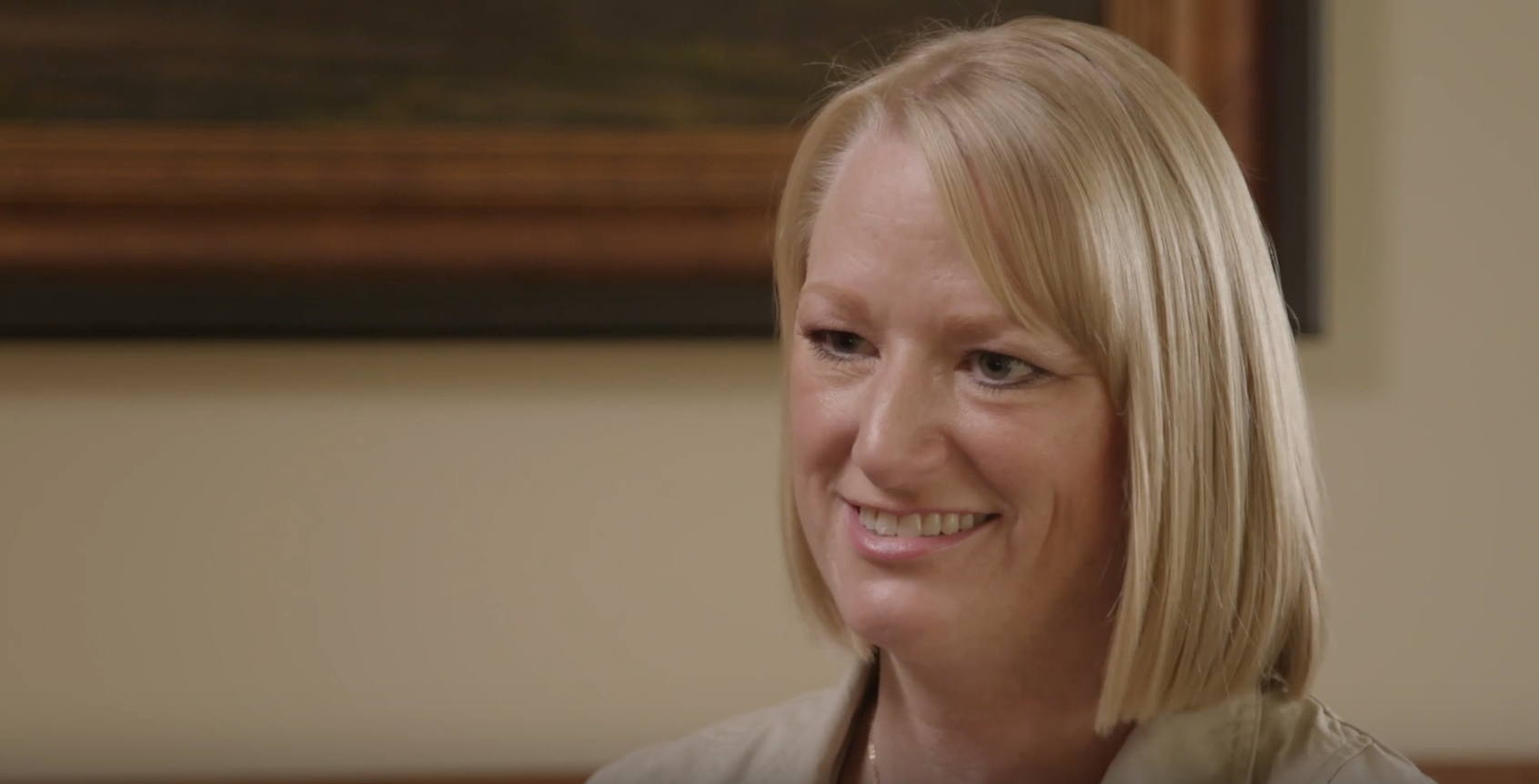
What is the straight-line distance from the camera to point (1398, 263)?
1.49 metres

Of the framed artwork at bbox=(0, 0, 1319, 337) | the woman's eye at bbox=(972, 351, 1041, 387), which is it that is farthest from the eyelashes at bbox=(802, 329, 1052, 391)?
the framed artwork at bbox=(0, 0, 1319, 337)

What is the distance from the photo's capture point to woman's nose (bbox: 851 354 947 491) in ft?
2.60

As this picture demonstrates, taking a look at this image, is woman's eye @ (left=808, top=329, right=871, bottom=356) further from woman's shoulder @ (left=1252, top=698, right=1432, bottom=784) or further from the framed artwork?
the framed artwork

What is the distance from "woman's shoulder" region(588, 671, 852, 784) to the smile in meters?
0.21

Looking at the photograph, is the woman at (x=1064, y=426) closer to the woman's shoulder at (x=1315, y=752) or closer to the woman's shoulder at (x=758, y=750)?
the woman's shoulder at (x=1315, y=752)

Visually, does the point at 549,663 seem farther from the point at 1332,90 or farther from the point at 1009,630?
the point at 1332,90

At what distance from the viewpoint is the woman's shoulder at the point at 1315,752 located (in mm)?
835

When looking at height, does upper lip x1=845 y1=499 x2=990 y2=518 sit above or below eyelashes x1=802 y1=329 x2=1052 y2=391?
below

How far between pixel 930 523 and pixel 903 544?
0.02m

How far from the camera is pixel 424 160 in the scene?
4.65 feet

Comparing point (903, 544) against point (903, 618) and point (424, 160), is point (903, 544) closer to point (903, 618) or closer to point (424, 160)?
point (903, 618)

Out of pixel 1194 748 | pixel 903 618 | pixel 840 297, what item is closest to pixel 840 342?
pixel 840 297

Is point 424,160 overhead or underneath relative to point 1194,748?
overhead

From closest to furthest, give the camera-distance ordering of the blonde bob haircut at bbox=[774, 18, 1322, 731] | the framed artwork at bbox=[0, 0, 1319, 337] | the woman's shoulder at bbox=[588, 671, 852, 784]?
the blonde bob haircut at bbox=[774, 18, 1322, 731] < the woman's shoulder at bbox=[588, 671, 852, 784] < the framed artwork at bbox=[0, 0, 1319, 337]
